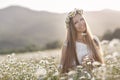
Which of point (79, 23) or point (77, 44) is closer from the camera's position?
point (79, 23)

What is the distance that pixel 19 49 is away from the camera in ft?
33.5

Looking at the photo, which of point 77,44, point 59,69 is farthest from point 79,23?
point 59,69

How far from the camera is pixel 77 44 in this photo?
4789mm

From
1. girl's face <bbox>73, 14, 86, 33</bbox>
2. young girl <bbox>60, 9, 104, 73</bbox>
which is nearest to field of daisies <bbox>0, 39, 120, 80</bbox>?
young girl <bbox>60, 9, 104, 73</bbox>

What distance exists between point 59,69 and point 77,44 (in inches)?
11.3

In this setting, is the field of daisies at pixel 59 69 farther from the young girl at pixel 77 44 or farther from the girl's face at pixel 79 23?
the girl's face at pixel 79 23

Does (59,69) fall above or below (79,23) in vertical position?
below

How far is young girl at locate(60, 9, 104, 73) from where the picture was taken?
184 inches

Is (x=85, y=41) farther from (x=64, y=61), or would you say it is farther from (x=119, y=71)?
(x=119, y=71)

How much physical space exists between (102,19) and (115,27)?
39 centimetres

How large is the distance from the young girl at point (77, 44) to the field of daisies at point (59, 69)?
0.32 ft

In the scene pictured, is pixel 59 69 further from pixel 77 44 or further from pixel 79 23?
pixel 79 23

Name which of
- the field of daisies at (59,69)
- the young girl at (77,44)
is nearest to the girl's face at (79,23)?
the young girl at (77,44)

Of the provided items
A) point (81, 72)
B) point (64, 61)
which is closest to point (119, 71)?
point (81, 72)
